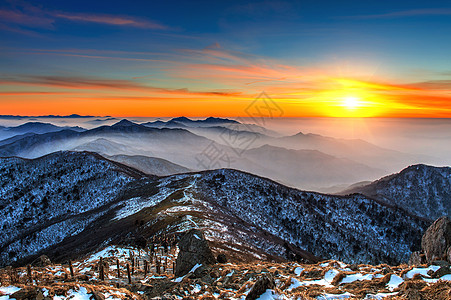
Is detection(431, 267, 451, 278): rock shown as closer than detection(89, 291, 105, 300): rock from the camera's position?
No

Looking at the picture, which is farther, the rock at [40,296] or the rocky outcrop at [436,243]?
the rocky outcrop at [436,243]

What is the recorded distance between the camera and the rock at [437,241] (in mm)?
25859

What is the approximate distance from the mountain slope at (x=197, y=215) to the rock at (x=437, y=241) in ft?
110

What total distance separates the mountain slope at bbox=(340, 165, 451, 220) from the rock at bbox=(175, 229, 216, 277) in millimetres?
158866

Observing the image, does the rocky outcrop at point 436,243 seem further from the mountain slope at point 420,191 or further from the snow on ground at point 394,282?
the mountain slope at point 420,191

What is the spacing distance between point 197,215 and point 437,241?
44997 mm

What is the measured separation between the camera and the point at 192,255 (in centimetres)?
2916

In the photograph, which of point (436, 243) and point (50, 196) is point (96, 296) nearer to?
point (436, 243)

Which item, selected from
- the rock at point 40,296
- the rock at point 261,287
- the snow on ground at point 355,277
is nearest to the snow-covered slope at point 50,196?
the rock at point 40,296

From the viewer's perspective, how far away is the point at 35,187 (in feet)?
408

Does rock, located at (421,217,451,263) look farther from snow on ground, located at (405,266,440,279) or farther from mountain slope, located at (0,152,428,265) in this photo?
mountain slope, located at (0,152,428,265)

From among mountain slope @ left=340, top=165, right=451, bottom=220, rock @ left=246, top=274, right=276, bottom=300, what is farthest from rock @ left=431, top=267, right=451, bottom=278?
mountain slope @ left=340, top=165, right=451, bottom=220

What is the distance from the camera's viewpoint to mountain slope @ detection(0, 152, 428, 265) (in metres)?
64.7

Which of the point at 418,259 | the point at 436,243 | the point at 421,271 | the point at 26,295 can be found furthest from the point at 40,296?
the point at 418,259
